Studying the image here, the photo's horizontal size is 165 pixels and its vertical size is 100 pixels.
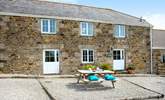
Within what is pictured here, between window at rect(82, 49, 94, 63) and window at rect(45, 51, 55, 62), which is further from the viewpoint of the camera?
window at rect(82, 49, 94, 63)

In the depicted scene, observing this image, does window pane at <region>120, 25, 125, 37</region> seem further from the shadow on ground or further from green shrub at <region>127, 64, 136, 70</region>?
the shadow on ground

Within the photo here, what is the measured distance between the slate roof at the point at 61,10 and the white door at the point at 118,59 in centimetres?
277

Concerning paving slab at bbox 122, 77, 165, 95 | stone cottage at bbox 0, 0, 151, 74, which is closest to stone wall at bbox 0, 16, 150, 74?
stone cottage at bbox 0, 0, 151, 74

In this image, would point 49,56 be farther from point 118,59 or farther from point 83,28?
point 118,59

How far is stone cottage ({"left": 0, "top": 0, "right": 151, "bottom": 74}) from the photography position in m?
16.7

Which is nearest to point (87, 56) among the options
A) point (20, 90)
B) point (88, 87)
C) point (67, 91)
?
point (88, 87)

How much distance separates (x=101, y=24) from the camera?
780 inches

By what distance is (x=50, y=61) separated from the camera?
59.0ft

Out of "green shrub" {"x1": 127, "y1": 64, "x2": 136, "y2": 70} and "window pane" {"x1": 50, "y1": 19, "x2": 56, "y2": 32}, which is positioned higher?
"window pane" {"x1": 50, "y1": 19, "x2": 56, "y2": 32}

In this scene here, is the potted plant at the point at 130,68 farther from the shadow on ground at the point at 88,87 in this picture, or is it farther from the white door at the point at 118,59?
the shadow on ground at the point at 88,87

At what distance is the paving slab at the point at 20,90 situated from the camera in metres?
10.3

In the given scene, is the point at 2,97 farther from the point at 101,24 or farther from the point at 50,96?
Result: the point at 101,24

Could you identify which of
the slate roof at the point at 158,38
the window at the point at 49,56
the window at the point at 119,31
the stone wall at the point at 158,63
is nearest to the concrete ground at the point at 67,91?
the window at the point at 49,56

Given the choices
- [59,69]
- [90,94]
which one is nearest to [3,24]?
[59,69]
